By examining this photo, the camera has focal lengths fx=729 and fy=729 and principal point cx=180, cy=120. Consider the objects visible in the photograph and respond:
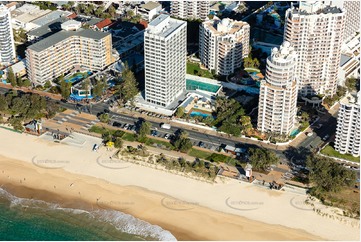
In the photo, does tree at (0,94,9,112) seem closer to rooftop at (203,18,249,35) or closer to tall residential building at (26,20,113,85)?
tall residential building at (26,20,113,85)

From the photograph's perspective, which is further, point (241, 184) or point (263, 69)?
point (263, 69)

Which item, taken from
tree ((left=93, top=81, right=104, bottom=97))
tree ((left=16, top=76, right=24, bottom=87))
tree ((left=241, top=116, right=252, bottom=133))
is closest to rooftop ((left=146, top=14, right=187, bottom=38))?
tree ((left=93, top=81, right=104, bottom=97))

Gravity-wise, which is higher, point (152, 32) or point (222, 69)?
point (152, 32)

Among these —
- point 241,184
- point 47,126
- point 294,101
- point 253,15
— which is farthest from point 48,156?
point 253,15

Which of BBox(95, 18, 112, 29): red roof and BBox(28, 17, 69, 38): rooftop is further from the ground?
BBox(28, 17, 69, 38): rooftop

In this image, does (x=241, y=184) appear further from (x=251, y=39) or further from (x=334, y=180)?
(x=251, y=39)

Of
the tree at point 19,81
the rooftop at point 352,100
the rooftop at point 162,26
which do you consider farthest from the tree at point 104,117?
the rooftop at point 352,100

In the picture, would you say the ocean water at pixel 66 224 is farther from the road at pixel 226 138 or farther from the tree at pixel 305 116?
the tree at pixel 305 116
